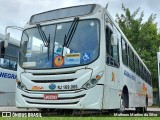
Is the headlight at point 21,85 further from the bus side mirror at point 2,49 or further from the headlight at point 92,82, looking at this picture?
the headlight at point 92,82

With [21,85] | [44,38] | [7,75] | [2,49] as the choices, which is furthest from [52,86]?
[7,75]

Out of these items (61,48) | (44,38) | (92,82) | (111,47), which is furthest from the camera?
(44,38)

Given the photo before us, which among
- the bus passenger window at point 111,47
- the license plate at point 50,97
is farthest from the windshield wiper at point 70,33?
the license plate at point 50,97

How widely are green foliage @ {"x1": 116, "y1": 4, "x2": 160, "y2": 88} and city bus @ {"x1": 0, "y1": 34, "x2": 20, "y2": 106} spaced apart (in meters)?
20.9

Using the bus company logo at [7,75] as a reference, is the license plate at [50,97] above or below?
below

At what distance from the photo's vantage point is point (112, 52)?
9836mm

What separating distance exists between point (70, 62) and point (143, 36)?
24.6m

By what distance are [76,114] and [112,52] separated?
7.14 feet

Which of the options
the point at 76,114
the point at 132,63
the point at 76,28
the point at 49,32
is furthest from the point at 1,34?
the point at 132,63

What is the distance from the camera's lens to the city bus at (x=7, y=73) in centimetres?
1144

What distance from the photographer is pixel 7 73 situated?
1198 cm

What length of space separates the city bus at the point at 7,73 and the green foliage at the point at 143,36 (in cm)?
2090

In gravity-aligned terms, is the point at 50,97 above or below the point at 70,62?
below

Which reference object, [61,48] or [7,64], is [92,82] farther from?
[7,64]
